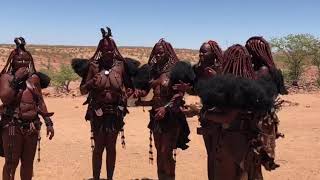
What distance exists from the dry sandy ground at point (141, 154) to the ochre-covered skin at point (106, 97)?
157cm

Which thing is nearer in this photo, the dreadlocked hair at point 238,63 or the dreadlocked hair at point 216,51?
the dreadlocked hair at point 238,63

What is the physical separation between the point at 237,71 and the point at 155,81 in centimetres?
249

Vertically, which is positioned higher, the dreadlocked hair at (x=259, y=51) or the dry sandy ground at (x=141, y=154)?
the dreadlocked hair at (x=259, y=51)

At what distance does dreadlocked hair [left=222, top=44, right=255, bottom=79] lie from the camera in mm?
4473

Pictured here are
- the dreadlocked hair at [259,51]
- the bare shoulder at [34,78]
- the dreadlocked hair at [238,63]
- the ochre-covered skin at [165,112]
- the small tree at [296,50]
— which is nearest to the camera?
the dreadlocked hair at [238,63]

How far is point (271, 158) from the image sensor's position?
14.4 ft

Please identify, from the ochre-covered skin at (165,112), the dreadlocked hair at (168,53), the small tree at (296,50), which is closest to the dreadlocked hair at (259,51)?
the ochre-covered skin at (165,112)

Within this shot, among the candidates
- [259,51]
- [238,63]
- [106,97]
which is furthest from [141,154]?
[238,63]

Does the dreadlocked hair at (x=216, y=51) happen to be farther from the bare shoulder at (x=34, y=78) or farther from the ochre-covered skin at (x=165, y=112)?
the bare shoulder at (x=34, y=78)

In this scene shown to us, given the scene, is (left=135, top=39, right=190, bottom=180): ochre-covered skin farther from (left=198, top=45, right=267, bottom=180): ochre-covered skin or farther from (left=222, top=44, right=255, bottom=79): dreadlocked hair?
(left=198, top=45, right=267, bottom=180): ochre-covered skin

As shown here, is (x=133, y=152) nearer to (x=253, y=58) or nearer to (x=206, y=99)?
(x=253, y=58)

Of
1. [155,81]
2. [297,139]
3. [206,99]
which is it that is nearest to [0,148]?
[155,81]

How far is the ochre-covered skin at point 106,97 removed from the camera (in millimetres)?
6887

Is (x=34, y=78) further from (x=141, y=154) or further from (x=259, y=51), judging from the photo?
(x=141, y=154)
